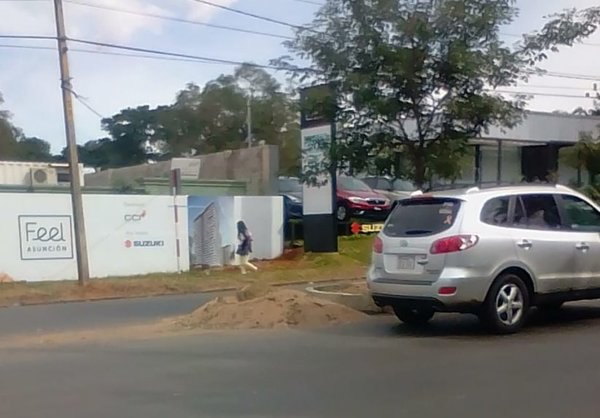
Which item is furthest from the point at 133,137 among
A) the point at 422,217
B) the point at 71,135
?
the point at 422,217

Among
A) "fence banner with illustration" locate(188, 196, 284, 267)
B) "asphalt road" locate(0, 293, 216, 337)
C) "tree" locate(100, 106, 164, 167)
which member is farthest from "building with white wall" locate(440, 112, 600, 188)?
"tree" locate(100, 106, 164, 167)

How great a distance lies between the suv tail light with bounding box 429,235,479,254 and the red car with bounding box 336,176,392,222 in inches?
732

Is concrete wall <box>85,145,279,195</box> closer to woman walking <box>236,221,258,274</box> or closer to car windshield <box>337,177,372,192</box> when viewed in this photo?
car windshield <box>337,177,372,192</box>

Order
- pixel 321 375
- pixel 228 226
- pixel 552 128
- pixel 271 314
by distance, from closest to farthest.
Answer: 1. pixel 321 375
2. pixel 271 314
3. pixel 228 226
4. pixel 552 128

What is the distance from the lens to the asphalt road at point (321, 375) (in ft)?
23.3

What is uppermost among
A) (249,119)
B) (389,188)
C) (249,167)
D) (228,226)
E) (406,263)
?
(249,119)

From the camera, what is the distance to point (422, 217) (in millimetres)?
10953

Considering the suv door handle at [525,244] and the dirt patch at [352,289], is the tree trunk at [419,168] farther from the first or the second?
the suv door handle at [525,244]

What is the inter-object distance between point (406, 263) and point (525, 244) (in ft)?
4.77

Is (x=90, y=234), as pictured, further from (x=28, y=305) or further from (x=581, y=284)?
(x=581, y=284)

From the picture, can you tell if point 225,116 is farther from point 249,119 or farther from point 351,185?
point 351,185

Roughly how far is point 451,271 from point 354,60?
510 cm

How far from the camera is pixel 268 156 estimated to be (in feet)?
107

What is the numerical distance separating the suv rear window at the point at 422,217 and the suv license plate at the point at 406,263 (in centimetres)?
31
